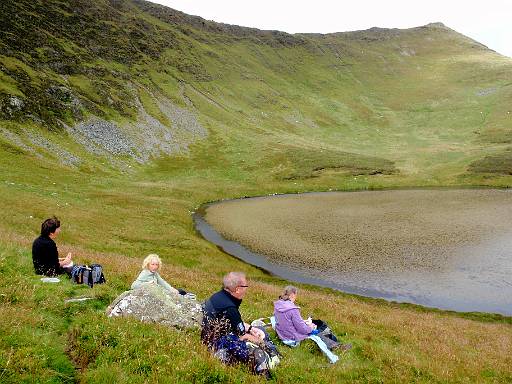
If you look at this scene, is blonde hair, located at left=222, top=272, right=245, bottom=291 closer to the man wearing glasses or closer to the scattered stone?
the man wearing glasses

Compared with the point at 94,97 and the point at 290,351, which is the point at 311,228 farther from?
the point at 94,97

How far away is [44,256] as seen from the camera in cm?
1631

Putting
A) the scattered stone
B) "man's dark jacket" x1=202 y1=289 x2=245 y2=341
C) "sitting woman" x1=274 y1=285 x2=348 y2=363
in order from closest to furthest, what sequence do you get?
"man's dark jacket" x1=202 y1=289 x2=245 y2=341, "sitting woman" x1=274 y1=285 x2=348 y2=363, the scattered stone

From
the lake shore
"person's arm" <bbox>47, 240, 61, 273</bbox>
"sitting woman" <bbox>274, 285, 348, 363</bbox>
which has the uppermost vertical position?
"person's arm" <bbox>47, 240, 61, 273</bbox>

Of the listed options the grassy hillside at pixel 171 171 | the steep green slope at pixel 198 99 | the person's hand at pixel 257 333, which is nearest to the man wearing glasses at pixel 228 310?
the person's hand at pixel 257 333

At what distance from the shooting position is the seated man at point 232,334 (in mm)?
10891

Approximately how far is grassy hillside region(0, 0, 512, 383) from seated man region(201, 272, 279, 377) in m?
0.65

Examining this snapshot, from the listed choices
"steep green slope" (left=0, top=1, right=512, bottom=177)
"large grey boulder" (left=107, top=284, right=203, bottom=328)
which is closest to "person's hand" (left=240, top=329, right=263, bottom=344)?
"large grey boulder" (left=107, top=284, right=203, bottom=328)

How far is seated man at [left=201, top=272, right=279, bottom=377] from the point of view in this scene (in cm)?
1089

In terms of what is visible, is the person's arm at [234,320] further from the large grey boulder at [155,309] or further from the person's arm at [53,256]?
the person's arm at [53,256]

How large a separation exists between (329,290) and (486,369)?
18900mm

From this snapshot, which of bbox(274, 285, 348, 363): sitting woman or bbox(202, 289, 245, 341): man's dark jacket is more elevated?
bbox(202, 289, 245, 341): man's dark jacket

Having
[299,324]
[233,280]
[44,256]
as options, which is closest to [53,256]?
[44,256]

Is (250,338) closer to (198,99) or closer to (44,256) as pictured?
(44,256)
